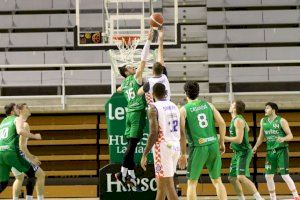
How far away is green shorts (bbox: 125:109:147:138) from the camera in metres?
7.86

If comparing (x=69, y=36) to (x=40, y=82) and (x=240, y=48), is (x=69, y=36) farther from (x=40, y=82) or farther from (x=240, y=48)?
(x=240, y=48)

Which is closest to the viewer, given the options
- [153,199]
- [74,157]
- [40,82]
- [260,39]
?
[153,199]

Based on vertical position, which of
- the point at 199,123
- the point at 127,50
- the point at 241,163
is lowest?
the point at 241,163

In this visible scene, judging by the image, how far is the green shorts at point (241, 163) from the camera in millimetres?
8849

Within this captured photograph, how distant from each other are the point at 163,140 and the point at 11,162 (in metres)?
3.29

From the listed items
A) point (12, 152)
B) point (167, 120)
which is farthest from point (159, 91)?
point (12, 152)

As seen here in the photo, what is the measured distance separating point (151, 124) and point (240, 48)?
11.1m

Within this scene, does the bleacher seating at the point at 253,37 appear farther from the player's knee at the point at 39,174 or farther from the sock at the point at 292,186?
the player's knee at the point at 39,174

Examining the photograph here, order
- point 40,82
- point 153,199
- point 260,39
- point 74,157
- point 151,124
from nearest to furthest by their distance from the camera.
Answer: point 151,124, point 153,199, point 74,157, point 40,82, point 260,39

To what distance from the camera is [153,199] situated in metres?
8.32

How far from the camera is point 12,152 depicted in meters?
8.70

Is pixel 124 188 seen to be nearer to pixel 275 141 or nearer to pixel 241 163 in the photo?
pixel 241 163

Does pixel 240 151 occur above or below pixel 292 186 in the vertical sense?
above

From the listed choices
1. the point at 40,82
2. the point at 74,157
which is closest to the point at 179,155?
the point at 74,157
